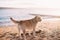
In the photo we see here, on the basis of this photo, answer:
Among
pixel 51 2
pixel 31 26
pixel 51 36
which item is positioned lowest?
pixel 51 36

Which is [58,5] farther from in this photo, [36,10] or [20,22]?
[20,22]

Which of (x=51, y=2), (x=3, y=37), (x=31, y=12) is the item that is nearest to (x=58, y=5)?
(x=51, y=2)

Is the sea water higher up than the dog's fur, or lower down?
higher up

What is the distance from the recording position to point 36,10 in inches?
57.6

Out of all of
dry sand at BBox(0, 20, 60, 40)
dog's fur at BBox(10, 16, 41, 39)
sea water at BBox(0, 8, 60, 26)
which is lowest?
dry sand at BBox(0, 20, 60, 40)

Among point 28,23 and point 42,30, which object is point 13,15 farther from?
point 42,30

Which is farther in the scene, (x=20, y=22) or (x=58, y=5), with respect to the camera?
(x=58, y=5)

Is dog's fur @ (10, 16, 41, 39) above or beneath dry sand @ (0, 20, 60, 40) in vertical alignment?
above

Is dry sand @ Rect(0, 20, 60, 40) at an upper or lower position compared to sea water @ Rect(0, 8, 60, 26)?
lower

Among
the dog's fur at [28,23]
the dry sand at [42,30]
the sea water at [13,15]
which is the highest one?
the sea water at [13,15]

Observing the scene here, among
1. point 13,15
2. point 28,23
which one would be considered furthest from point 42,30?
point 13,15

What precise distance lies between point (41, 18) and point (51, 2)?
26cm

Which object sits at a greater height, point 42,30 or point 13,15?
point 13,15

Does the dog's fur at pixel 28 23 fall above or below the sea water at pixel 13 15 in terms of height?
below
